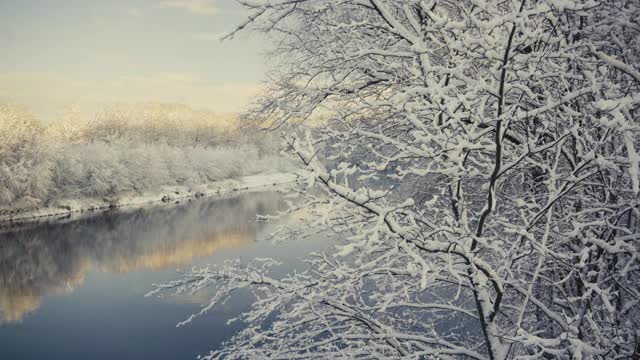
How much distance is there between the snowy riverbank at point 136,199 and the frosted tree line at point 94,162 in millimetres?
485

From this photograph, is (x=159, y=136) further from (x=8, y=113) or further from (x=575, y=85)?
(x=575, y=85)

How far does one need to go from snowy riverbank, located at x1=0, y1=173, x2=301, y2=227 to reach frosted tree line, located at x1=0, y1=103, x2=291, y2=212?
1.59ft

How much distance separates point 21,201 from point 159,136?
40.4m

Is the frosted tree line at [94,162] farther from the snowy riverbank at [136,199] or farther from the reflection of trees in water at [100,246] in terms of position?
the reflection of trees in water at [100,246]

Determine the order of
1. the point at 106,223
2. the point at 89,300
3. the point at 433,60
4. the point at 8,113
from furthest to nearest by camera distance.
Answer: the point at 8,113, the point at 106,223, the point at 89,300, the point at 433,60

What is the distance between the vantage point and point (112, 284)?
17.3m

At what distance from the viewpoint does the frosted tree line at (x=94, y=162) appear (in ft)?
98.2

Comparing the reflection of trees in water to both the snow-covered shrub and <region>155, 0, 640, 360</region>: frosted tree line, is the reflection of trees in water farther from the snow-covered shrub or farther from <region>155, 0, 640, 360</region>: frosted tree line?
<region>155, 0, 640, 360</region>: frosted tree line

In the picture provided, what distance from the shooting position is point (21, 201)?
94.3 ft

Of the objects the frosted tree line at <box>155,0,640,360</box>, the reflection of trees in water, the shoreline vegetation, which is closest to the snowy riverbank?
the shoreline vegetation

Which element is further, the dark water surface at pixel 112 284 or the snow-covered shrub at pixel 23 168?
the snow-covered shrub at pixel 23 168

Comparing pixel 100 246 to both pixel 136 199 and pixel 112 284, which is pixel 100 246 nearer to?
pixel 112 284

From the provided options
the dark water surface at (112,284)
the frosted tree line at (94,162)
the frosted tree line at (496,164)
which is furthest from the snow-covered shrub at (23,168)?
the frosted tree line at (496,164)

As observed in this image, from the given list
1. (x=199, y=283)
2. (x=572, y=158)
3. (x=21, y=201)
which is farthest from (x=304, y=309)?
(x=21, y=201)
